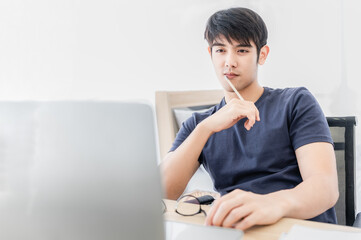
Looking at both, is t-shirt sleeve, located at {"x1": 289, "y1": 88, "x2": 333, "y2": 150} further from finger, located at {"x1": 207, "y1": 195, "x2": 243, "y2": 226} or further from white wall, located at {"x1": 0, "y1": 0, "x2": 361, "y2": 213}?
white wall, located at {"x1": 0, "y1": 0, "x2": 361, "y2": 213}

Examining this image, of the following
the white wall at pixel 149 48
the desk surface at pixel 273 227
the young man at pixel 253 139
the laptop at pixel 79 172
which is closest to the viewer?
the laptop at pixel 79 172

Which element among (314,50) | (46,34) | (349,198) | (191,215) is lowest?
(349,198)

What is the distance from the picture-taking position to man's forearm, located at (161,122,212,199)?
111 centimetres

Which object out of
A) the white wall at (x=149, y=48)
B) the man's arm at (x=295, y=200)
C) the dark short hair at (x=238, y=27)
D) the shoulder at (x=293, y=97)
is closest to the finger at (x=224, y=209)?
the man's arm at (x=295, y=200)

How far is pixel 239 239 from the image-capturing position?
0.57m

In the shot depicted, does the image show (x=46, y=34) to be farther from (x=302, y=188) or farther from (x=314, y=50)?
(x=302, y=188)

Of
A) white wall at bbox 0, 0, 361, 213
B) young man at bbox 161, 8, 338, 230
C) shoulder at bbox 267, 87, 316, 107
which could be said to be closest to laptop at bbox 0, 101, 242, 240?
young man at bbox 161, 8, 338, 230

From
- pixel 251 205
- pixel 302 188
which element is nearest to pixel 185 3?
pixel 302 188

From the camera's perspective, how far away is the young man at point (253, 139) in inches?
37.7

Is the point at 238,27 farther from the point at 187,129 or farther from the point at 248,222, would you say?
the point at 248,222

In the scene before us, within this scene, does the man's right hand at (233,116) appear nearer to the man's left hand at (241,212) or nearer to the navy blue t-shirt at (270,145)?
the navy blue t-shirt at (270,145)

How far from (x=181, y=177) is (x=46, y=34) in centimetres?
162

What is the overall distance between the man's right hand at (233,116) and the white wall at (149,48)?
138 centimetres

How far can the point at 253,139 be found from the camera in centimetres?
108
